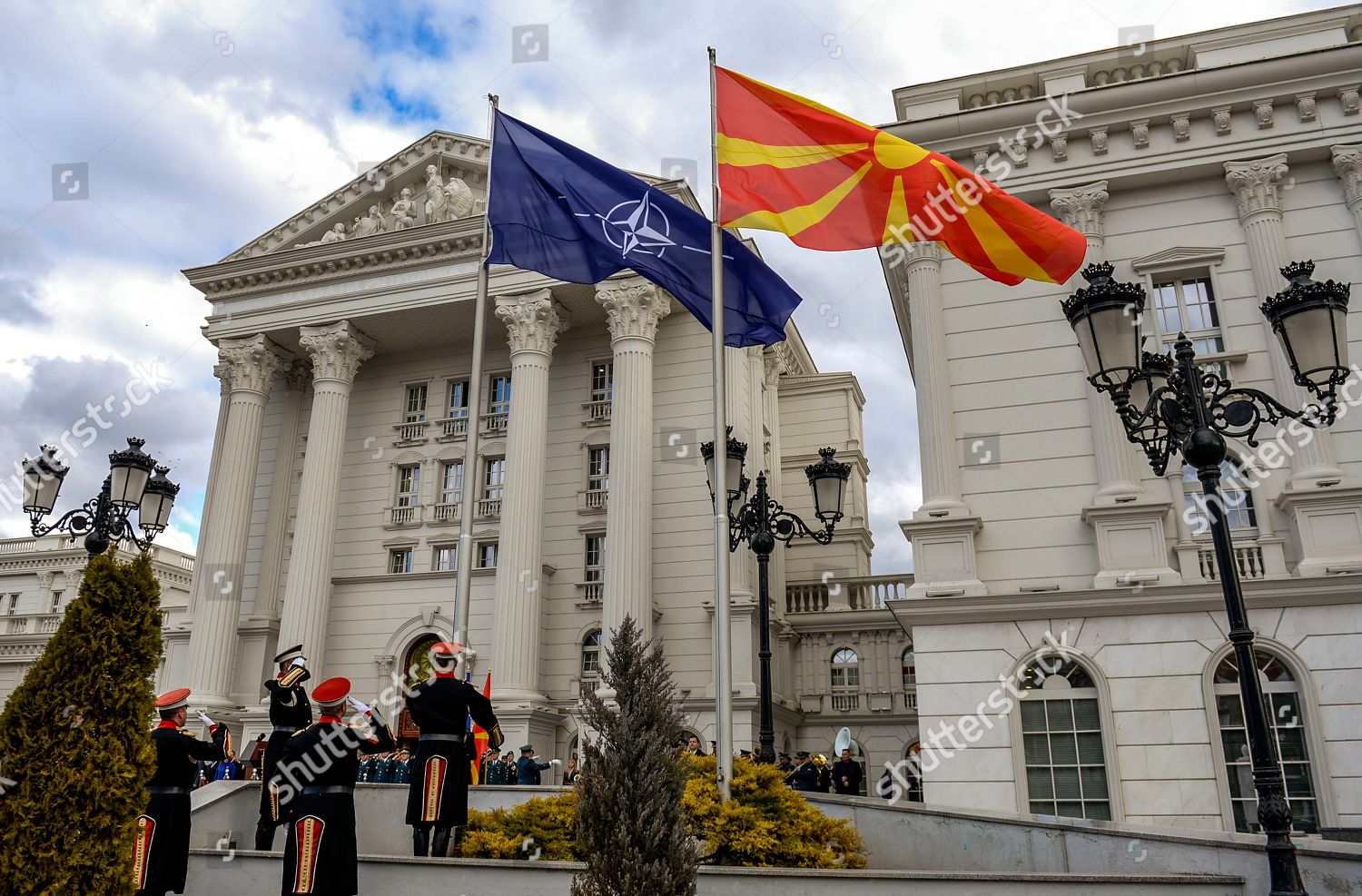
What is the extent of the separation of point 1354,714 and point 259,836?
14.2m

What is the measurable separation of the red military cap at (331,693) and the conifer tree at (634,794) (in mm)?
2517

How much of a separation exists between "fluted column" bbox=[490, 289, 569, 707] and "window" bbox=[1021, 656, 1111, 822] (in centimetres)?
1396

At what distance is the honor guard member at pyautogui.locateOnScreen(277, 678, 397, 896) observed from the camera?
7586mm

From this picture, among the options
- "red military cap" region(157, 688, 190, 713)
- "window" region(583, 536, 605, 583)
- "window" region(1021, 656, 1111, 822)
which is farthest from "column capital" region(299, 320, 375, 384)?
"window" region(1021, 656, 1111, 822)

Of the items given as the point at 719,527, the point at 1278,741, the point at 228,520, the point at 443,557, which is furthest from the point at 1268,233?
the point at 228,520

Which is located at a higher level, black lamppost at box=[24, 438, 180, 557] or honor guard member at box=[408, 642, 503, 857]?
black lamppost at box=[24, 438, 180, 557]

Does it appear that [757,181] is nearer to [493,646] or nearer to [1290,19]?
[1290,19]

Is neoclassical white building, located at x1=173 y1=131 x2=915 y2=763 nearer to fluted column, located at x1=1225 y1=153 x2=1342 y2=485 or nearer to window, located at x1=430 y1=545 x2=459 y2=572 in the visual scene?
window, located at x1=430 y1=545 x2=459 y2=572

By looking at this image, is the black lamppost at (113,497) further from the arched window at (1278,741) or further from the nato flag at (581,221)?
the arched window at (1278,741)

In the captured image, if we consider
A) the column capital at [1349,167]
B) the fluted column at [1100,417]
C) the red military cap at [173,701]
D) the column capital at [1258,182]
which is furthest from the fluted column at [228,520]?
the column capital at [1349,167]

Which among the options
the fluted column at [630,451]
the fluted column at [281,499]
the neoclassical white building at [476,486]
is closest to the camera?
the fluted column at [630,451]

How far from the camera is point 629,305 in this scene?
1105 inches

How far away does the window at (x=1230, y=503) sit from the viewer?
15094 millimetres

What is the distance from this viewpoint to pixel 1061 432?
16.1 meters
